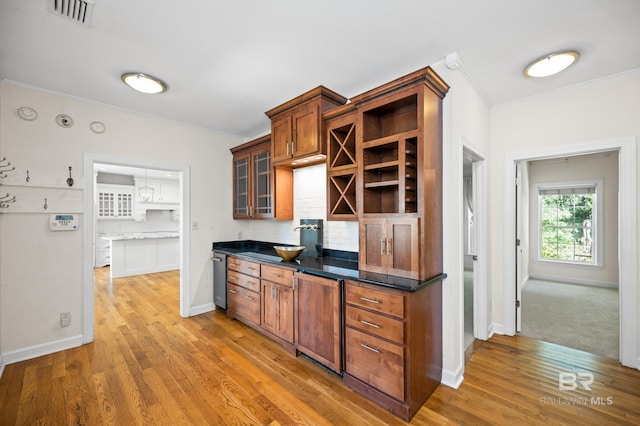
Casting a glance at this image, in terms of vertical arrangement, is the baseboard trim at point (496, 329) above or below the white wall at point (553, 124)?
below

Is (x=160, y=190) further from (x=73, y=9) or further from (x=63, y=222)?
(x=73, y=9)

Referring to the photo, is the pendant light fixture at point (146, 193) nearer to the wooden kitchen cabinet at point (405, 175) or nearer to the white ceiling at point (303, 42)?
the white ceiling at point (303, 42)

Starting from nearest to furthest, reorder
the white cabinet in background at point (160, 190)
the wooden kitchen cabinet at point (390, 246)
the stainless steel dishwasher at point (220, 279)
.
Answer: the wooden kitchen cabinet at point (390, 246) < the stainless steel dishwasher at point (220, 279) < the white cabinet in background at point (160, 190)

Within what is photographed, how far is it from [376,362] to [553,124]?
9.74 feet

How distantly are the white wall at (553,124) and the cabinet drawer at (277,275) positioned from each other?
2376 mm

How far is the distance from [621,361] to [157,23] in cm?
478

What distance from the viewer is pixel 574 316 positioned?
3.75 metres

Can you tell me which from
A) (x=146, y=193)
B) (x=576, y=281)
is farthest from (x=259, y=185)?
(x=576, y=281)

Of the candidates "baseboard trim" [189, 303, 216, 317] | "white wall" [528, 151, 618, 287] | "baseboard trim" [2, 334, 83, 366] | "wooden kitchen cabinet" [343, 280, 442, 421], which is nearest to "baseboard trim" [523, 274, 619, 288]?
"white wall" [528, 151, 618, 287]

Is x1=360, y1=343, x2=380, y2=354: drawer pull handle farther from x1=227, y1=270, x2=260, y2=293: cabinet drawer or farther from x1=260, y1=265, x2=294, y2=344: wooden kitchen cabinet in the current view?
x1=227, y1=270, x2=260, y2=293: cabinet drawer

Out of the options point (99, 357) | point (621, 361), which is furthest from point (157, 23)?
point (621, 361)

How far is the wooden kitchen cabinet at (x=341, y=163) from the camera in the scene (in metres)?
2.64

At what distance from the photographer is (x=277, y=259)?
315 cm

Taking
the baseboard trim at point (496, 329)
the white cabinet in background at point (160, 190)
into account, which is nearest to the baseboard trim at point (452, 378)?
the baseboard trim at point (496, 329)
